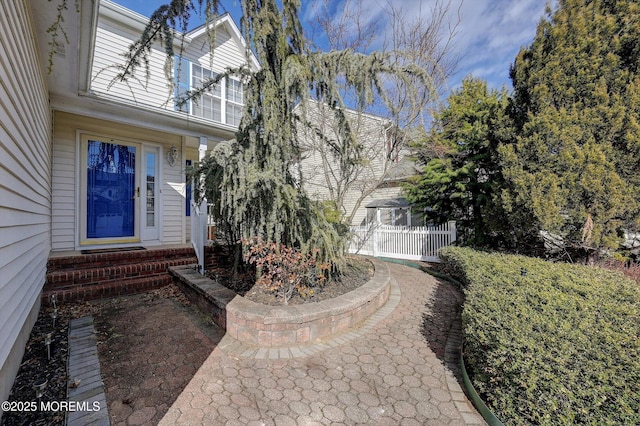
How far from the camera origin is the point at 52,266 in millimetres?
4723

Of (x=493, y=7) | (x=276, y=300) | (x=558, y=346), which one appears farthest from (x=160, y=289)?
(x=493, y=7)

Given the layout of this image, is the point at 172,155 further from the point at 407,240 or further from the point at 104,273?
the point at 407,240

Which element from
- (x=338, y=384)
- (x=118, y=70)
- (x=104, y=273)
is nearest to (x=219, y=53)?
(x=118, y=70)

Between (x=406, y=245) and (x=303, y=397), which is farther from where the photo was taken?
(x=406, y=245)

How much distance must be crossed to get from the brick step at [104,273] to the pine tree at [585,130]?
7.01 meters

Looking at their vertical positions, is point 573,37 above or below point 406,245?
above

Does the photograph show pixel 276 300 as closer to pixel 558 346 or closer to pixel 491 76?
pixel 558 346

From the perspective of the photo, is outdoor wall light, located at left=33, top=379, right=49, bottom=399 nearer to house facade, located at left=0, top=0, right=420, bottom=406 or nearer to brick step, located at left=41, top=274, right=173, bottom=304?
house facade, located at left=0, top=0, right=420, bottom=406

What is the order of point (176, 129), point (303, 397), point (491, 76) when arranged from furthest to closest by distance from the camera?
point (491, 76) < point (176, 129) < point (303, 397)

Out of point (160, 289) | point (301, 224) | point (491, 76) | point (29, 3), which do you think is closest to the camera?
point (29, 3)

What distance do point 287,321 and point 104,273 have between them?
393cm

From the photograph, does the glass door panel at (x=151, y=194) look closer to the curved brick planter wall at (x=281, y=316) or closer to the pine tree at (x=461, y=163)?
the curved brick planter wall at (x=281, y=316)

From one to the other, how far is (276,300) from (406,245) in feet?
21.4

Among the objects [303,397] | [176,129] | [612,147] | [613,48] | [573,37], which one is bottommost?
[303,397]
